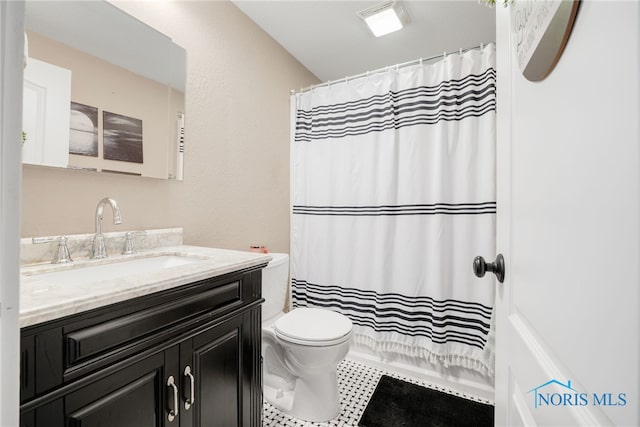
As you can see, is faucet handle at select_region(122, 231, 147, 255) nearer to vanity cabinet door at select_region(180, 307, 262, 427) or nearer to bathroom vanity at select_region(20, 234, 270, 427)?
bathroom vanity at select_region(20, 234, 270, 427)

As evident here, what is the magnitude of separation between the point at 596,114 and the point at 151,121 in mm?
1541

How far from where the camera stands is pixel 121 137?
126cm

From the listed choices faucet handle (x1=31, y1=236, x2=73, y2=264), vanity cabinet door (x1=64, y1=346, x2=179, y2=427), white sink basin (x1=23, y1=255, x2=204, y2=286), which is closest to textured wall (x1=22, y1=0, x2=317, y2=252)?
faucet handle (x1=31, y1=236, x2=73, y2=264)

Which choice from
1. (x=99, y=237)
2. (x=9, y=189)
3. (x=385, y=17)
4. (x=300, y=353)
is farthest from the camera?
(x=385, y=17)

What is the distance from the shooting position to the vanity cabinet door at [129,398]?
0.65 meters

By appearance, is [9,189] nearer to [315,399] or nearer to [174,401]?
[174,401]

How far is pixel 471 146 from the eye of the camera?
1727 millimetres

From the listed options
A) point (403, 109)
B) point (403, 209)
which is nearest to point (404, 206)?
point (403, 209)

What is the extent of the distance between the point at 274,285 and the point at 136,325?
0.95 m

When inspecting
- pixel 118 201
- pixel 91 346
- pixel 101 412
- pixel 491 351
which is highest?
pixel 118 201

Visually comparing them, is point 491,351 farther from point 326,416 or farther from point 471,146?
point 471,146

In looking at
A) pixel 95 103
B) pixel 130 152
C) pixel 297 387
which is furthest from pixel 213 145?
pixel 297 387

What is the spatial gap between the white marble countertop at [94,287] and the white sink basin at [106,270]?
0.01m

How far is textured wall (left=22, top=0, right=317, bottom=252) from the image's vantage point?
113 centimetres
